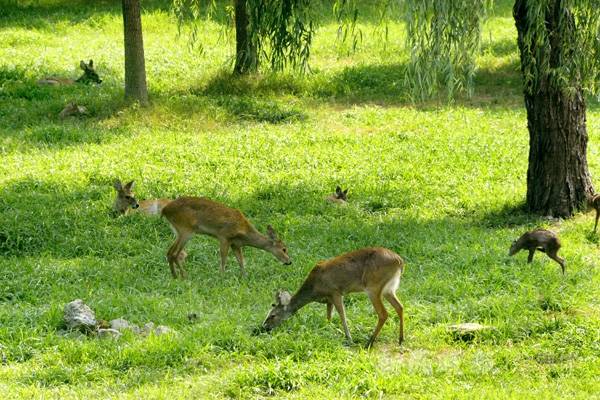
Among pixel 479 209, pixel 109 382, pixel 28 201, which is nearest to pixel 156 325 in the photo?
pixel 109 382

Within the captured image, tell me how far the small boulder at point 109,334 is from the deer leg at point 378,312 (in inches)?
83.6

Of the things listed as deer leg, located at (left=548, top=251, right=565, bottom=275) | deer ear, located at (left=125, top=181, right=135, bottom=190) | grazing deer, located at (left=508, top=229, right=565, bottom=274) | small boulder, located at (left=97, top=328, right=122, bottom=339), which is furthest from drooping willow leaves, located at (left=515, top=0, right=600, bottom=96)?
small boulder, located at (left=97, top=328, right=122, bottom=339)

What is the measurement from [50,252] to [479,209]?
5.37m

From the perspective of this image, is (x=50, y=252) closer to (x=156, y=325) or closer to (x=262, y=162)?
(x=156, y=325)

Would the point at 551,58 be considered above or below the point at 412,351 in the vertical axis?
above

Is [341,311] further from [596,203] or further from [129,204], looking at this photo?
[596,203]

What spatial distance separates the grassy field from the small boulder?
4.3 inches

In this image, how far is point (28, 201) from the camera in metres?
12.6

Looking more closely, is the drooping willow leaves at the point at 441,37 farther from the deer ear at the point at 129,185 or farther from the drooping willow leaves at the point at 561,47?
the deer ear at the point at 129,185

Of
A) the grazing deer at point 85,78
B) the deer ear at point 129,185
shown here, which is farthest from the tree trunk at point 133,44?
the deer ear at point 129,185

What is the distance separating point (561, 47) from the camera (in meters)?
12.2

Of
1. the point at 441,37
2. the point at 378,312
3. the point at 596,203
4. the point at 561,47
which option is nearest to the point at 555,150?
the point at 596,203

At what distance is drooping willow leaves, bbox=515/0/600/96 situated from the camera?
11.8m

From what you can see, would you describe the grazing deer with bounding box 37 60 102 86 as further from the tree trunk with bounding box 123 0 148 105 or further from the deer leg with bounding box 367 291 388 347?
the deer leg with bounding box 367 291 388 347
